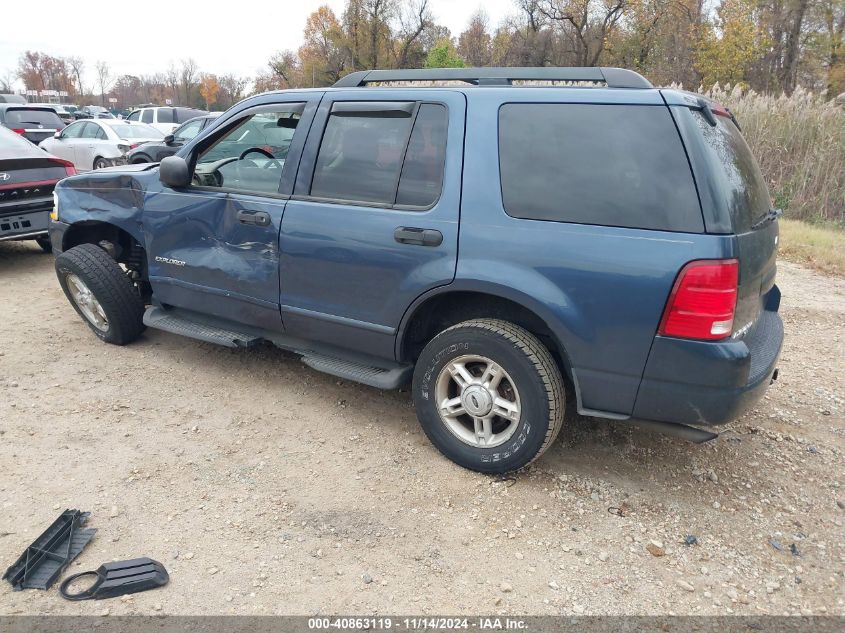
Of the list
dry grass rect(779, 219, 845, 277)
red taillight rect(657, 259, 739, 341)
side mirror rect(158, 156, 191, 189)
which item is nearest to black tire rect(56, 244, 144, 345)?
side mirror rect(158, 156, 191, 189)

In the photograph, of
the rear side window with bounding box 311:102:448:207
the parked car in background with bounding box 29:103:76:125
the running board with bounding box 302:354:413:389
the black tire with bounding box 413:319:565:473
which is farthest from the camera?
the parked car in background with bounding box 29:103:76:125

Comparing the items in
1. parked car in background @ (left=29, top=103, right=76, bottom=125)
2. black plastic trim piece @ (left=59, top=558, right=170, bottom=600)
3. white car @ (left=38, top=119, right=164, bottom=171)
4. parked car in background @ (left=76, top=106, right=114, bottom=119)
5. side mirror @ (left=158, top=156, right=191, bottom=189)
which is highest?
parked car in background @ (left=76, top=106, right=114, bottom=119)

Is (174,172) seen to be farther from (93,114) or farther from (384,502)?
(93,114)

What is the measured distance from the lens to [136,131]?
1371 cm

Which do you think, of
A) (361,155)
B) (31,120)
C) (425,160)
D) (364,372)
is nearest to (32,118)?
(31,120)

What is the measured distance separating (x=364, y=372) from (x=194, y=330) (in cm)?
138

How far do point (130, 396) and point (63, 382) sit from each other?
1.85ft

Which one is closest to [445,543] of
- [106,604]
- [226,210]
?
[106,604]

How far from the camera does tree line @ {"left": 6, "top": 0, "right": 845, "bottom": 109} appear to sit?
26938 millimetres

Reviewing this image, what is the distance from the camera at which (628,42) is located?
32.3m

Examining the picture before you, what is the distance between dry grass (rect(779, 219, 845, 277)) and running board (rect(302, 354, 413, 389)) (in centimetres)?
617

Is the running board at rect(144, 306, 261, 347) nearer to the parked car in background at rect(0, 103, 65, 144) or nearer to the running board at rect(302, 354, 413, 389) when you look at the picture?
the running board at rect(302, 354, 413, 389)

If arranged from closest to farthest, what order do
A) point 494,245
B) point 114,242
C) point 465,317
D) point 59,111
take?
point 494,245 < point 465,317 < point 114,242 < point 59,111

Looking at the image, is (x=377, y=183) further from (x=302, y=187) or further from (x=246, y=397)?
(x=246, y=397)
